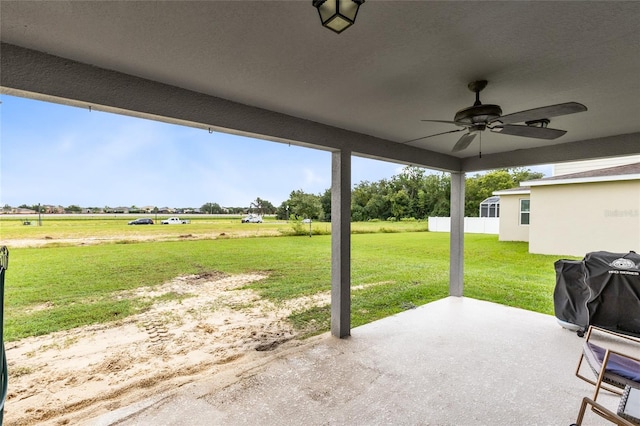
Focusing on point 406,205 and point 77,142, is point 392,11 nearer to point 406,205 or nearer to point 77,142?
point 77,142

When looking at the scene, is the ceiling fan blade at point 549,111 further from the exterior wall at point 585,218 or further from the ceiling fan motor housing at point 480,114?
the exterior wall at point 585,218

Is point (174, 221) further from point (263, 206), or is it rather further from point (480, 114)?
point (480, 114)

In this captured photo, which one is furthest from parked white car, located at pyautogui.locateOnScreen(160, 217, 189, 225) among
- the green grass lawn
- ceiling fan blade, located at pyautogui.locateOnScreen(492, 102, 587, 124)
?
ceiling fan blade, located at pyautogui.locateOnScreen(492, 102, 587, 124)

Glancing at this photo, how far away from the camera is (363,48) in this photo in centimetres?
181

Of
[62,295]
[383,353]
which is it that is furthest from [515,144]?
[62,295]

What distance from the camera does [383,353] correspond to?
3205 mm

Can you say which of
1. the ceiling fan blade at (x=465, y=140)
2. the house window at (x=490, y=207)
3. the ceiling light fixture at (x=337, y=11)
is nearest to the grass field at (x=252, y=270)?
the house window at (x=490, y=207)

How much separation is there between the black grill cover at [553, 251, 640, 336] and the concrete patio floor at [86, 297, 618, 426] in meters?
0.36

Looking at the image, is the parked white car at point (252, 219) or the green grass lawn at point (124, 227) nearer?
the green grass lawn at point (124, 227)

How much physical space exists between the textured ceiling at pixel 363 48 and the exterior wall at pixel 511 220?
5.53 meters

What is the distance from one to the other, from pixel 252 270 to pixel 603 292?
5.43 metres

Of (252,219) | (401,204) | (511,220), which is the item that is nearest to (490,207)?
(511,220)

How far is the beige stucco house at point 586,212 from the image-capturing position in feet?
17.5

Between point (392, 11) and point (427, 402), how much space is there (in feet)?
8.65
